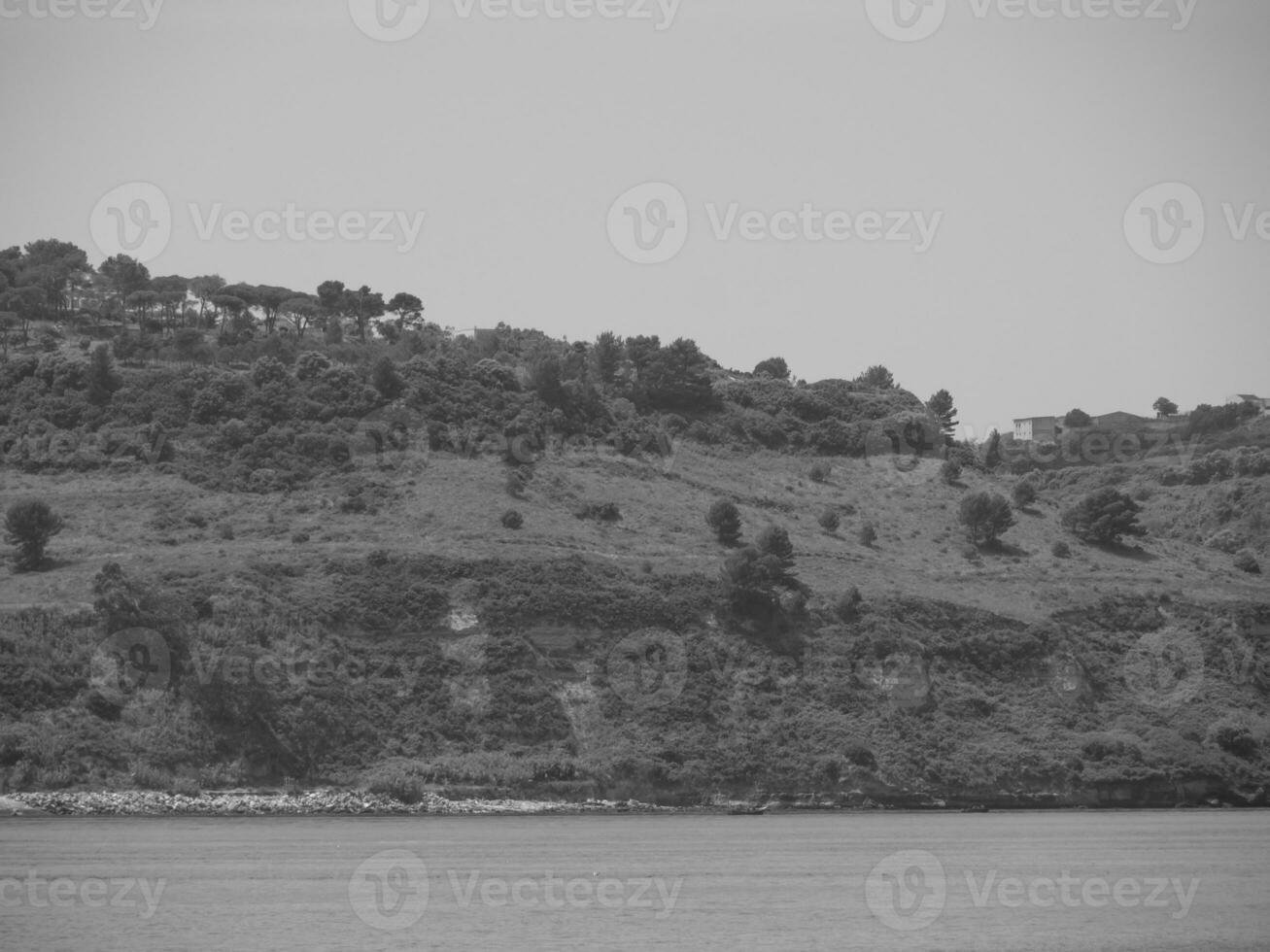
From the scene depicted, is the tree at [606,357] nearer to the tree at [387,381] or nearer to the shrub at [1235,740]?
the tree at [387,381]

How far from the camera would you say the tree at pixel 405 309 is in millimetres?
143125

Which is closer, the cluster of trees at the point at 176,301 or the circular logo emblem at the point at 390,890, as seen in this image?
the circular logo emblem at the point at 390,890

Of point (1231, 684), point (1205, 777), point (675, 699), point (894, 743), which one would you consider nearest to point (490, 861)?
point (675, 699)

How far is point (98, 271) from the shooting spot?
14612 cm

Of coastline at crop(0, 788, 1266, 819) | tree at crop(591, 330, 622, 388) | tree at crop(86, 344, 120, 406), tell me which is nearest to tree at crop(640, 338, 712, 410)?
tree at crop(591, 330, 622, 388)

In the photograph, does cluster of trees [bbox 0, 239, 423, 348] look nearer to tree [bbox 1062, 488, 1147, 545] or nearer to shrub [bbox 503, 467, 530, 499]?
shrub [bbox 503, 467, 530, 499]

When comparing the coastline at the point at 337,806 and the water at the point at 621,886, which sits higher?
the water at the point at 621,886

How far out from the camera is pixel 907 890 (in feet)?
165

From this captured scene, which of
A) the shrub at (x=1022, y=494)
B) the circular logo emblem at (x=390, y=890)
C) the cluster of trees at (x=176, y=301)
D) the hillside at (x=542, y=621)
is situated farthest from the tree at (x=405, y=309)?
the circular logo emblem at (x=390, y=890)

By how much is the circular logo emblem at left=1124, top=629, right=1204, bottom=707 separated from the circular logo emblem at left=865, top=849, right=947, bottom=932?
32.8 metres

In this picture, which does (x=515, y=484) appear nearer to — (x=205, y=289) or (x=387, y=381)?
(x=387, y=381)

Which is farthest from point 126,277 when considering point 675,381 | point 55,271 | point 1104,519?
point 1104,519

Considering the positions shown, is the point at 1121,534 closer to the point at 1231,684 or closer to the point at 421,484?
the point at 1231,684

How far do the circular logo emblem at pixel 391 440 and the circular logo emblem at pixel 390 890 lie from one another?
149 feet
